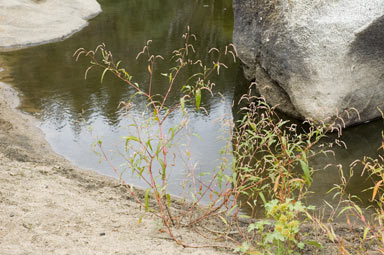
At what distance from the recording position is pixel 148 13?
14.9 meters

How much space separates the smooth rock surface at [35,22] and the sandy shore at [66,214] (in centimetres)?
595

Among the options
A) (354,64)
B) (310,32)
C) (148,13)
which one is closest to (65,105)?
(310,32)

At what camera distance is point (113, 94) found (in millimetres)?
7980

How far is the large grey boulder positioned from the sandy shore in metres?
2.83

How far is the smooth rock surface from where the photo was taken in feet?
36.4

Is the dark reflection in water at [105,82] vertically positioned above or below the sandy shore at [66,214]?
below

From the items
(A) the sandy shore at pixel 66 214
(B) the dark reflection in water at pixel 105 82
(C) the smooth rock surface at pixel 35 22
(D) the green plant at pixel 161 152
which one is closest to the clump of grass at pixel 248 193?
(D) the green plant at pixel 161 152

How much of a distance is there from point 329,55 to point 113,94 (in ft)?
11.5

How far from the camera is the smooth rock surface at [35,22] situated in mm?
11109

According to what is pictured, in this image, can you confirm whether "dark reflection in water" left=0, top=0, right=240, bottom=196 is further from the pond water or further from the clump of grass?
the clump of grass

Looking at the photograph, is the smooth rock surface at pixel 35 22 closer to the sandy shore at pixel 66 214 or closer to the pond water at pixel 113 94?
the pond water at pixel 113 94

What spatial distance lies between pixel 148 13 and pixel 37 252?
12.6 metres

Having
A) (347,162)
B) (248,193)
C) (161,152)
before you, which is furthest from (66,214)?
(347,162)

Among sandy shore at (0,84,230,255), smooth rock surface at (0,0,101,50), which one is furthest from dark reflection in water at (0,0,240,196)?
sandy shore at (0,84,230,255)
